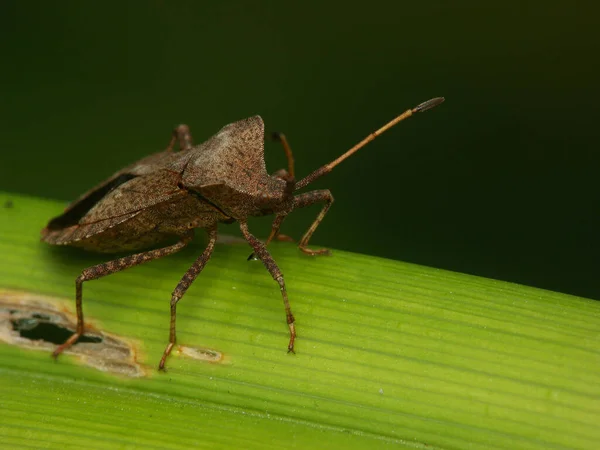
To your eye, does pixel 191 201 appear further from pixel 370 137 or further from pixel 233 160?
pixel 370 137

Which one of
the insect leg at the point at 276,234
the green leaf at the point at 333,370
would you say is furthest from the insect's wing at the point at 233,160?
the green leaf at the point at 333,370

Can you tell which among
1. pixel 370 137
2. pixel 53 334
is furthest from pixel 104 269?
pixel 370 137

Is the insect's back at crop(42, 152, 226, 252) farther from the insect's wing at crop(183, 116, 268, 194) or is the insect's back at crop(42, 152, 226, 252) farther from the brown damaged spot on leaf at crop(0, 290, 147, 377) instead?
the brown damaged spot on leaf at crop(0, 290, 147, 377)

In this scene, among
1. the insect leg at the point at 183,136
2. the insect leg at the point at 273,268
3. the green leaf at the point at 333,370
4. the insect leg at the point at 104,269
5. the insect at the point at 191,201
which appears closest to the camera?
the green leaf at the point at 333,370

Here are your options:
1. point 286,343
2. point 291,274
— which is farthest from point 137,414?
point 291,274

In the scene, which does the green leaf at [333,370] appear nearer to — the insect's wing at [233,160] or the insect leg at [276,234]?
the insect leg at [276,234]

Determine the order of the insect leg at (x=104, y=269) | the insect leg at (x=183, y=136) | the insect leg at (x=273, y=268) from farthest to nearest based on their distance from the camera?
1. the insect leg at (x=183, y=136)
2. the insect leg at (x=104, y=269)
3. the insect leg at (x=273, y=268)

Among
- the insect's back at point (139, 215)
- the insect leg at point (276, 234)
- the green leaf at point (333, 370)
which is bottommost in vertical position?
the green leaf at point (333, 370)
